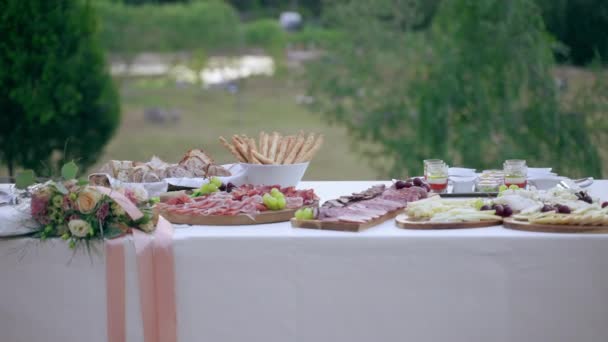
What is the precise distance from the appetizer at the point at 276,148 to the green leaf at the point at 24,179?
0.81 m

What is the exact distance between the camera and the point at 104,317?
285 cm

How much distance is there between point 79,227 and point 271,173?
91 cm

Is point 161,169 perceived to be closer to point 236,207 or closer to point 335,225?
point 236,207

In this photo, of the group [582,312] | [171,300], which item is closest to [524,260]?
[582,312]

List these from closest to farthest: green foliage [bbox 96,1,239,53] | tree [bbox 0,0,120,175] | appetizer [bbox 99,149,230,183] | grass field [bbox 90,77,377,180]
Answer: appetizer [bbox 99,149,230,183] < tree [bbox 0,0,120,175] < green foliage [bbox 96,1,239,53] < grass field [bbox 90,77,377,180]

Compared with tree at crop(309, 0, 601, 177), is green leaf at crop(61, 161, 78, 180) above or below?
below

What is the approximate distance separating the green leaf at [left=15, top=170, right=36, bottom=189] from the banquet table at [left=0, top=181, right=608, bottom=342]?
0.22m

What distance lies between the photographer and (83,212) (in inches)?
109

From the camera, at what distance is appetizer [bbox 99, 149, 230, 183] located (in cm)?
336

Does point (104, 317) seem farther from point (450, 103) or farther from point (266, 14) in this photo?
point (266, 14)

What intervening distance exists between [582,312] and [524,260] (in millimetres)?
241

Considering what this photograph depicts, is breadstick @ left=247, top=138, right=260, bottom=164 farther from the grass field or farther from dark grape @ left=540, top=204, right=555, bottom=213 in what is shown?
the grass field

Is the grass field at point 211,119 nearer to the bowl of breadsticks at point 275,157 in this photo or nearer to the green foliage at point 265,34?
the green foliage at point 265,34

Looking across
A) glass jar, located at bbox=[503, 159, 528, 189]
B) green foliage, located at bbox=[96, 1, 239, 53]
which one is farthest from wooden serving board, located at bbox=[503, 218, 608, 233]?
green foliage, located at bbox=[96, 1, 239, 53]
